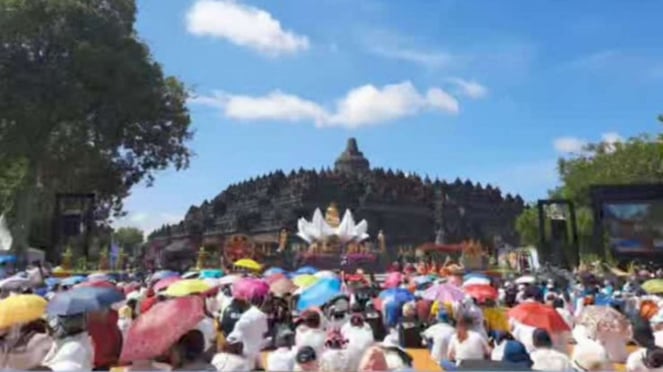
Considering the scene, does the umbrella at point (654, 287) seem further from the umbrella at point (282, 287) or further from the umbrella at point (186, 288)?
the umbrella at point (186, 288)

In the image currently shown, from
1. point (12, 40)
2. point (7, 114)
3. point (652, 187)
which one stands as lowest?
point (652, 187)

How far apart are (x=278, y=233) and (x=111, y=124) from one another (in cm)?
3115

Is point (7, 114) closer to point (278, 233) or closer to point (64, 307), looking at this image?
point (64, 307)

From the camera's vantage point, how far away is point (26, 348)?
5.85 metres

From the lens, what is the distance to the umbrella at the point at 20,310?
268 inches

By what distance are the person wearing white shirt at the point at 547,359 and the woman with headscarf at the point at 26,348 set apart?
387cm

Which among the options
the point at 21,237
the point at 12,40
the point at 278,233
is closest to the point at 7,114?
the point at 12,40

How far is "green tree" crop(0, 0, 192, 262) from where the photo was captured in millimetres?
27781

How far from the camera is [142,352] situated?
519cm

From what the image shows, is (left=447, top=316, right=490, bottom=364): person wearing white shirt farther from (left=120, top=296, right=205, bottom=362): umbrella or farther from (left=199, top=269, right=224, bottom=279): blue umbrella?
(left=199, top=269, right=224, bottom=279): blue umbrella

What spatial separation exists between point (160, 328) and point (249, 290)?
5.79 m

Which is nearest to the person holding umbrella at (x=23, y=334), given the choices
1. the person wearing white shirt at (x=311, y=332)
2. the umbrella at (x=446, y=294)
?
the person wearing white shirt at (x=311, y=332)

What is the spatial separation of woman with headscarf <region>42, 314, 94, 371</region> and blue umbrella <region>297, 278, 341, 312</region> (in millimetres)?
4258

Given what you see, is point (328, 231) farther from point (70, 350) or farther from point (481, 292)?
point (70, 350)
